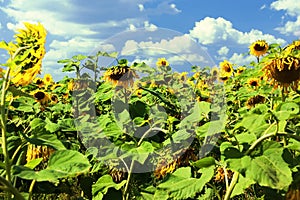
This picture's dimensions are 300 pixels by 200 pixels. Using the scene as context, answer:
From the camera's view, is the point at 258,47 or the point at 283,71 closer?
the point at 283,71

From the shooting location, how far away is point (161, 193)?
1.78 metres

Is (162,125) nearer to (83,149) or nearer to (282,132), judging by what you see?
(83,149)

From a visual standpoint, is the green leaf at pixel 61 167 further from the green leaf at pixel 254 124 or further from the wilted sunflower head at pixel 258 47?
the wilted sunflower head at pixel 258 47

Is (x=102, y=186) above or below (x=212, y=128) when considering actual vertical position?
below

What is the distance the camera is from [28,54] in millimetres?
1341

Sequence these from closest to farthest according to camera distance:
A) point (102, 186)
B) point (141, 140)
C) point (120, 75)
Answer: point (141, 140) → point (102, 186) → point (120, 75)

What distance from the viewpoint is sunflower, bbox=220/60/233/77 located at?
700 cm

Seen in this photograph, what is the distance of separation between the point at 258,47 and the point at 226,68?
122 cm

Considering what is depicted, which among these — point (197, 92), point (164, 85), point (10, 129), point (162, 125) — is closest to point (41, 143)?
point (162, 125)

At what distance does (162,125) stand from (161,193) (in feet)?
1.62

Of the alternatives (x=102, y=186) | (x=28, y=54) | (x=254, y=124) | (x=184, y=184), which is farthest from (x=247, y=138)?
(x=102, y=186)

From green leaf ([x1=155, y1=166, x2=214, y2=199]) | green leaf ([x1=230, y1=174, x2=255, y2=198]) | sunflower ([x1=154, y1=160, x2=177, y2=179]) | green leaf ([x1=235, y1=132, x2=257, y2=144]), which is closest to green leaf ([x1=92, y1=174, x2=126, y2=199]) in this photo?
sunflower ([x1=154, y1=160, x2=177, y2=179])

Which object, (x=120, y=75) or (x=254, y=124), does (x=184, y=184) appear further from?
(x=120, y=75)

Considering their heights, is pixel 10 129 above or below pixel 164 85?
below
